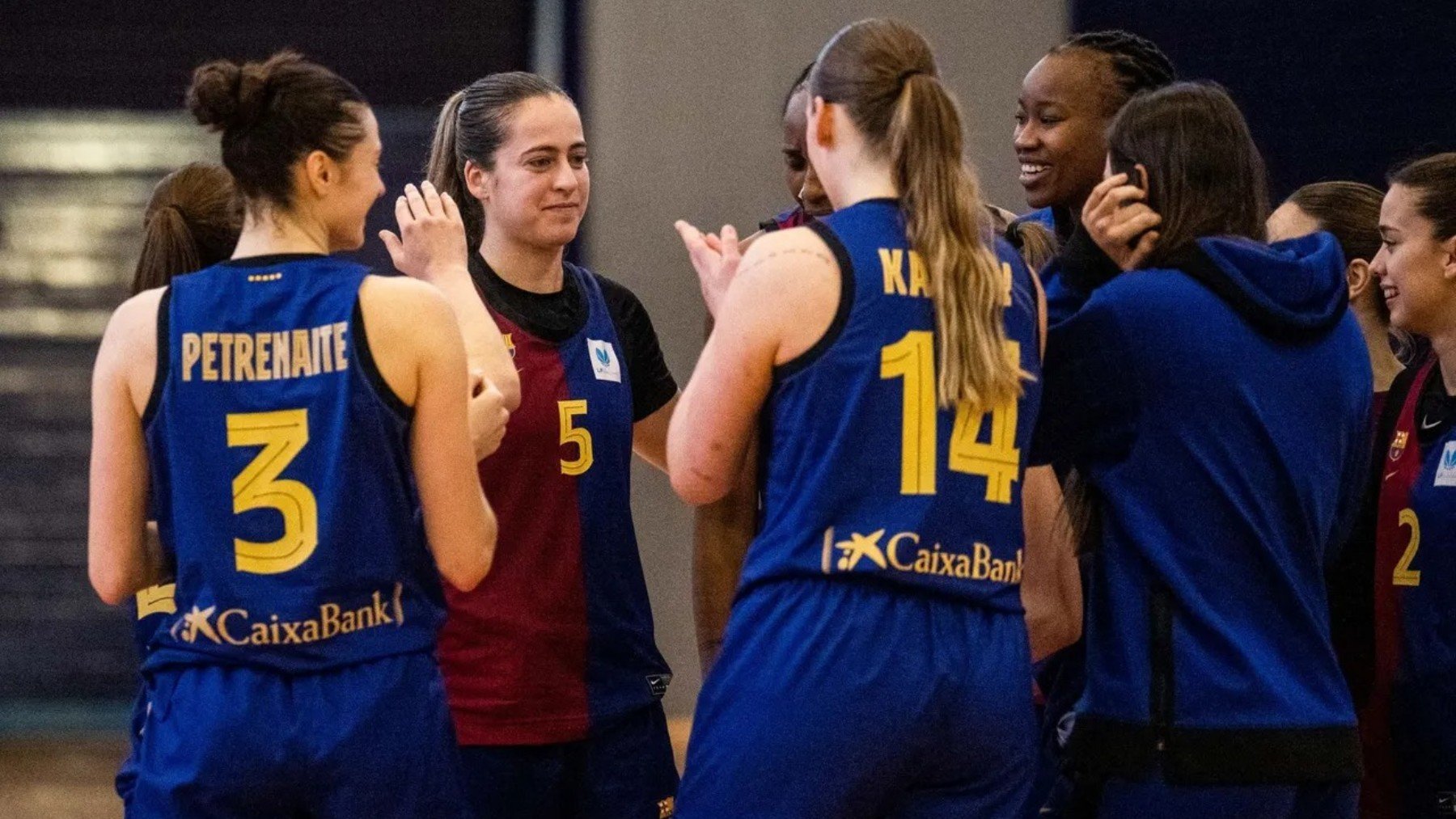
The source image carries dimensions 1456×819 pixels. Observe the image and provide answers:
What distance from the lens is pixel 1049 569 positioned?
9.44 ft

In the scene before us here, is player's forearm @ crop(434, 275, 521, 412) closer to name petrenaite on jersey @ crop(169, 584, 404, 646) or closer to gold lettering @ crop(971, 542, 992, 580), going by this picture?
name petrenaite on jersey @ crop(169, 584, 404, 646)

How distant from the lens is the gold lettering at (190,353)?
236cm

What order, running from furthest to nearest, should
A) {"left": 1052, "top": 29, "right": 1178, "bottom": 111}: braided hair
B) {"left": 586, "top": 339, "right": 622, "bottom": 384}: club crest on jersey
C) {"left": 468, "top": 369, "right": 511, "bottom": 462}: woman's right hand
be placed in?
{"left": 1052, "top": 29, "right": 1178, "bottom": 111}: braided hair, {"left": 586, "top": 339, "right": 622, "bottom": 384}: club crest on jersey, {"left": 468, "top": 369, "right": 511, "bottom": 462}: woman's right hand

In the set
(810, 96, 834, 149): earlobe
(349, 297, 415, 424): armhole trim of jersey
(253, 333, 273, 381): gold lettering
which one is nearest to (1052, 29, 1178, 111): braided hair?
(810, 96, 834, 149): earlobe

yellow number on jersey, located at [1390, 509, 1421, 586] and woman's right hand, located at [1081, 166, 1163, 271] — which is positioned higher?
woman's right hand, located at [1081, 166, 1163, 271]

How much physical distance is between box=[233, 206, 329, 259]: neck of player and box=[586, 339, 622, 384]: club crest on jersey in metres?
0.78

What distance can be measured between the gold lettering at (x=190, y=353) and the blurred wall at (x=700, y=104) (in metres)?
3.69

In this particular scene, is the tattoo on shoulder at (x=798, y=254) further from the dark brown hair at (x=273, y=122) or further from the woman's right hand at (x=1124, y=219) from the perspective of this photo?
the dark brown hair at (x=273, y=122)

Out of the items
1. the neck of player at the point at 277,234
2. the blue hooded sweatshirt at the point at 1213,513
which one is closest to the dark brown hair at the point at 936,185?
the blue hooded sweatshirt at the point at 1213,513

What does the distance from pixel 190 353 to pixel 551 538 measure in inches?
34.1

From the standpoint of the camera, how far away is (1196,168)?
264cm

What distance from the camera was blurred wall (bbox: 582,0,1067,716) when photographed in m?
6.03

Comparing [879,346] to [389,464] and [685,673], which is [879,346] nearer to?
[389,464]

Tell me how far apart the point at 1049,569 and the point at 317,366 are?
4.11ft
